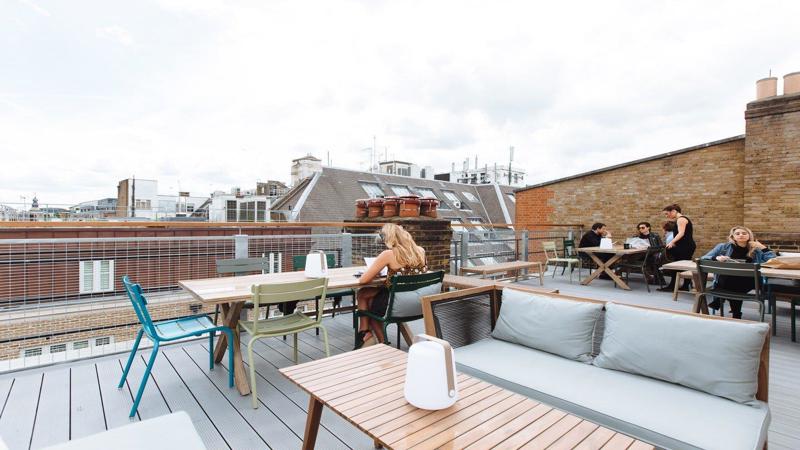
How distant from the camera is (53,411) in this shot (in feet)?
7.82

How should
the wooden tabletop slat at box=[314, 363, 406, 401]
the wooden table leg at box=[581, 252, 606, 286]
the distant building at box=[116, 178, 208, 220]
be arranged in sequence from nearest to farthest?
the wooden tabletop slat at box=[314, 363, 406, 401] → the wooden table leg at box=[581, 252, 606, 286] → the distant building at box=[116, 178, 208, 220]

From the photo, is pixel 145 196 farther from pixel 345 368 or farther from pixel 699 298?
pixel 699 298

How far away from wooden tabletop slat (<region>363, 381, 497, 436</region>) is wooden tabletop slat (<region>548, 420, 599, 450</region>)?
344 mm

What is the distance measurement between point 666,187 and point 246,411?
941cm

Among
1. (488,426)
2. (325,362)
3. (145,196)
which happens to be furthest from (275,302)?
(145,196)

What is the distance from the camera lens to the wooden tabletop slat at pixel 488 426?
1135mm

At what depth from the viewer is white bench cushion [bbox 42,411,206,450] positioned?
1270mm

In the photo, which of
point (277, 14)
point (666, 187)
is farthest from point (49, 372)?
point (666, 187)

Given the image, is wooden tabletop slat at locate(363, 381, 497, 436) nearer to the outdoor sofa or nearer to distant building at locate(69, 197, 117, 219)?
the outdoor sofa

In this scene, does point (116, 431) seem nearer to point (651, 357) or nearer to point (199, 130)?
point (651, 357)

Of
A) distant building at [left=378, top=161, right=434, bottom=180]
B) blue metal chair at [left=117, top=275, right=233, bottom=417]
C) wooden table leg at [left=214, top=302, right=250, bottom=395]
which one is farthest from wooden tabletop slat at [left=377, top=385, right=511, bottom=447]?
distant building at [left=378, top=161, right=434, bottom=180]

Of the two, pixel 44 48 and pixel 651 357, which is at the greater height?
pixel 44 48

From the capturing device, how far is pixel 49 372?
117 inches

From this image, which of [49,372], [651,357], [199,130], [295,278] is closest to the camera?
[651,357]
